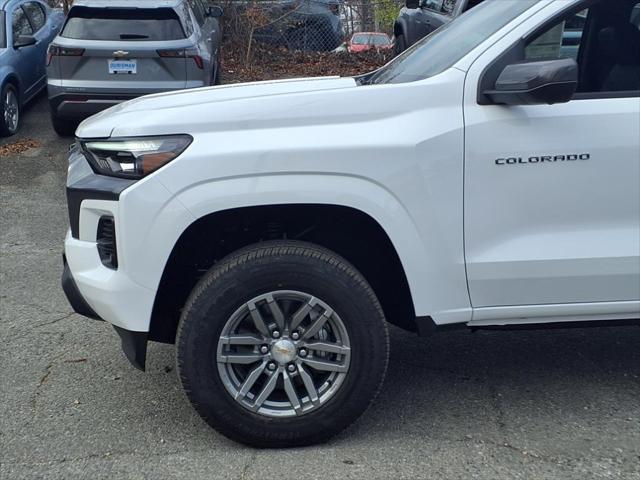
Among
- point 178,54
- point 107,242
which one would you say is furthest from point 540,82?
point 178,54

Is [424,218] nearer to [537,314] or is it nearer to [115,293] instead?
[537,314]

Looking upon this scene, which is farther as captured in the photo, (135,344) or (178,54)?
(178,54)

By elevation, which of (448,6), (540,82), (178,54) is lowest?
(178,54)

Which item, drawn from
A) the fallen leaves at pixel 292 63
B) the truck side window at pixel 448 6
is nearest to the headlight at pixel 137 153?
the truck side window at pixel 448 6

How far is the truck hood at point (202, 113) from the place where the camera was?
3.62m

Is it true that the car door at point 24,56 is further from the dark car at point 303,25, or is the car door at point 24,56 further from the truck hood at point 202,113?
the truck hood at point 202,113

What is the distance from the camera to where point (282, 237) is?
155 inches

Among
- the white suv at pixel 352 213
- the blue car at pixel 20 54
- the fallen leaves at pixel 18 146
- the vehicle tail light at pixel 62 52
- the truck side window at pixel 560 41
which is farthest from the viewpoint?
the blue car at pixel 20 54

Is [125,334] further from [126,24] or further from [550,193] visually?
[126,24]

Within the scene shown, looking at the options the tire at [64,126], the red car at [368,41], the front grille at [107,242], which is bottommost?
the tire at [64,126]

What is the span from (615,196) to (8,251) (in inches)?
196

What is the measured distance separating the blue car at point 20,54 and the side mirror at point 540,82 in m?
8.20

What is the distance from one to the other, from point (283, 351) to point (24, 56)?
8829 millimetres

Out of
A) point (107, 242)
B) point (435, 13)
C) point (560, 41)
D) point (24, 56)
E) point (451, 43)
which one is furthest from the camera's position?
point (24, 56)
